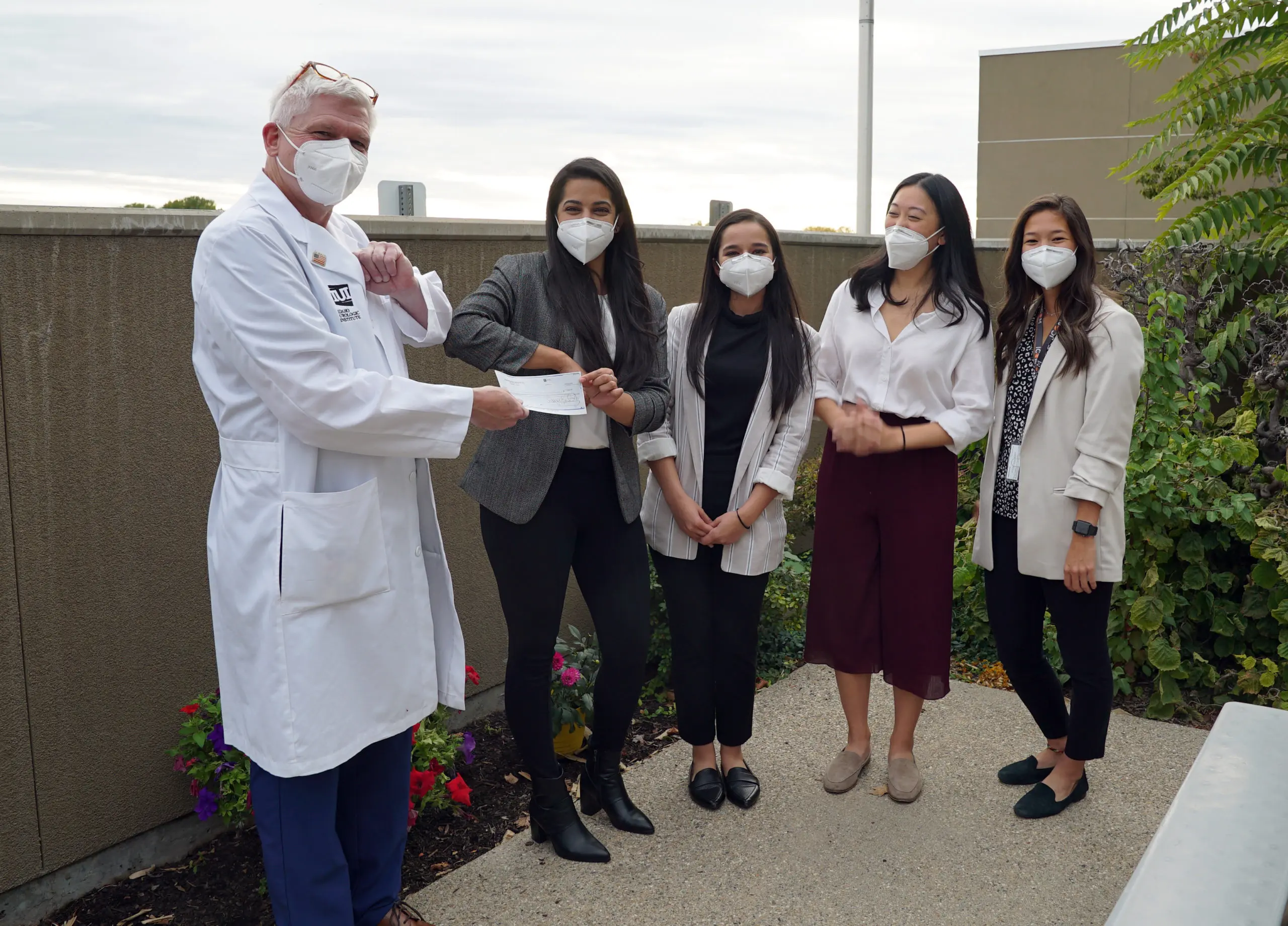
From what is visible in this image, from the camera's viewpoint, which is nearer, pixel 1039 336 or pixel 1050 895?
pixel 1050 895

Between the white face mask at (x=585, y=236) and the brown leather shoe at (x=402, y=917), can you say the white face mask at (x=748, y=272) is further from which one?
the brown leather shoe at (x=402, y=917)

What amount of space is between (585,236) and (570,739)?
2.17 m

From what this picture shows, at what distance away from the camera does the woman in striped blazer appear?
379 cm

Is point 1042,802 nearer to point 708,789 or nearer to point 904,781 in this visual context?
point 904,781

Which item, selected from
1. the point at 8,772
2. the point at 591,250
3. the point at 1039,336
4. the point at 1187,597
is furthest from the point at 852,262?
the point at 8,772

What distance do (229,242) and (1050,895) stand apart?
3054 millimetres

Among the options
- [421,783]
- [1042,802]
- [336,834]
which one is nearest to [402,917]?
[336,834]

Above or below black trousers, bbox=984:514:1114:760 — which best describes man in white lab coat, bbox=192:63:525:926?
above

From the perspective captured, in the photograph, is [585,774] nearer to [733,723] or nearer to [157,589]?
[733,723]

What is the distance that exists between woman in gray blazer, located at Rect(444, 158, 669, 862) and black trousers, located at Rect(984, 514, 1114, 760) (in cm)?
129

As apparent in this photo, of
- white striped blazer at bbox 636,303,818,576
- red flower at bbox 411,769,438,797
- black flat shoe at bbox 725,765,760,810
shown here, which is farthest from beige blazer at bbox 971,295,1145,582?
red flower at bbox 411,769,438,797

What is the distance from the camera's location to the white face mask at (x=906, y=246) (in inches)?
150

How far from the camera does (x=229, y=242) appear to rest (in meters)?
Answer: 2.49

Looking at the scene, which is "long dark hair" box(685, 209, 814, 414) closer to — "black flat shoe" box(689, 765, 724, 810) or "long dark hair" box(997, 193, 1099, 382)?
"long dark hair" box(997, 193, 1099, 382)
